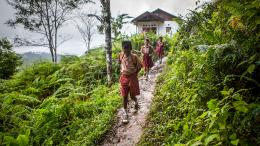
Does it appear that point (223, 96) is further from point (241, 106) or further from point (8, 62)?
point (8, 62)

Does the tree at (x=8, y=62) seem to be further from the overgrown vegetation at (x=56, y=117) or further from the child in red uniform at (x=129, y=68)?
the child in red uniform at (x=129, y=68)

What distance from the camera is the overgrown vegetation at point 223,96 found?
404 cm

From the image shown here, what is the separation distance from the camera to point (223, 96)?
516 cm

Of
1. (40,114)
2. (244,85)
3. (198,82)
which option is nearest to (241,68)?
(244,85)

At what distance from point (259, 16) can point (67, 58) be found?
12987mm

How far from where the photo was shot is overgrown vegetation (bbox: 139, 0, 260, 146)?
4.04m

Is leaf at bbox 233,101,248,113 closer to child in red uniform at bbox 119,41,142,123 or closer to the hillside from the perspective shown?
the hillside

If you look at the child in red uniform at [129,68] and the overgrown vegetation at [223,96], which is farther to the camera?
the child in red uniform at [129,68]

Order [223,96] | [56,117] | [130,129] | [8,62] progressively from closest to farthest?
[223,96]
[130,129]
[56,117]
[8,62]

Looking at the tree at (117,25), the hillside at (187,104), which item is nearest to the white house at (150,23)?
the tree at (117,25)

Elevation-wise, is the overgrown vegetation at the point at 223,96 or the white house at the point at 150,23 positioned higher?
the white house at the point at 150,23

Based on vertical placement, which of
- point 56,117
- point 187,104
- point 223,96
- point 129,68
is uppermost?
point 129,68

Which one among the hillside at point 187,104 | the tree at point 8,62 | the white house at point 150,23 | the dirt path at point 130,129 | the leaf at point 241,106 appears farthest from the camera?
the white house at point 150,23

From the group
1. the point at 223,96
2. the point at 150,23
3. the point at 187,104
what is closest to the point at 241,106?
the point at 223,96
